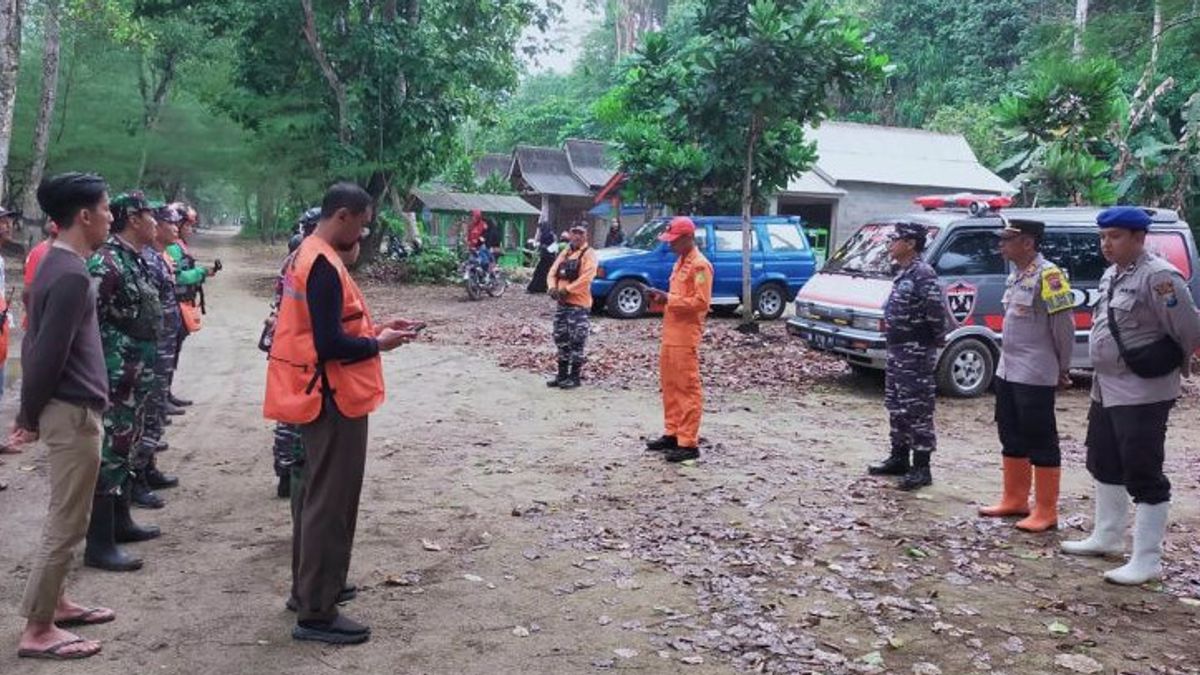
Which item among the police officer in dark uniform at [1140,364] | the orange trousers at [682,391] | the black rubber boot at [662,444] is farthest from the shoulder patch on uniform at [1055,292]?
the black rubber boot at [662,444]

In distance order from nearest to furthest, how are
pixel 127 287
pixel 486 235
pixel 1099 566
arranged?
pixel 127 287 < pixel 1099 566 < pixel 486 235

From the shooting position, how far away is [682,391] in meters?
7.09

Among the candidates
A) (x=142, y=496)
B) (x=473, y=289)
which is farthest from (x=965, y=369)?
(x=473, y=289)

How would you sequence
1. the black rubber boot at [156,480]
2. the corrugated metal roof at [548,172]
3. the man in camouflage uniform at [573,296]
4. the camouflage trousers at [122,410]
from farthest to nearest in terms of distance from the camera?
the corrugated metal roof at [548,172]
the man in camouflage uniform at [573,296]
the black rubber boot at [156,480]
the camouflage trousers at [122,410]

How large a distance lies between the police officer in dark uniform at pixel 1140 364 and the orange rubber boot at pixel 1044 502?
64 centimetres

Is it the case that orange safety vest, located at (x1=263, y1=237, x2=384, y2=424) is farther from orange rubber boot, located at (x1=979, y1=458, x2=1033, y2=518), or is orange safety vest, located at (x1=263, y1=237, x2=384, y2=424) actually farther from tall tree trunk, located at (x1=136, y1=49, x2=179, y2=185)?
tall tree trunk, located at (x1=136, y1=49, x2=179, y2=185)

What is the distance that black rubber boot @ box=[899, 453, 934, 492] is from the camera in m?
6.47

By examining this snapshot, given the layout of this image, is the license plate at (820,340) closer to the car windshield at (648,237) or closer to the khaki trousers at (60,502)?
the car windshield at (648,237)

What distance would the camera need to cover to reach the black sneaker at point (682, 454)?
7113mm

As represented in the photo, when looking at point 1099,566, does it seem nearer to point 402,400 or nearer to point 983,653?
point 983,653

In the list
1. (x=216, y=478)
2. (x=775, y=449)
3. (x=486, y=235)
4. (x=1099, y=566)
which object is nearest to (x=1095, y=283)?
(x=775, y=449)

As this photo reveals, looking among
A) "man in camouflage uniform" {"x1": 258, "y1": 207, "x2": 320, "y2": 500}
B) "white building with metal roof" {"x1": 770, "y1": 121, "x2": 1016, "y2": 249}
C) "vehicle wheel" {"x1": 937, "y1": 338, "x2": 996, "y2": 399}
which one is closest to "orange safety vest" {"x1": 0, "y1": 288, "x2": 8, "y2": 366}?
"man in camouflage uniform" {"x1": 258, "y1": 207, "x2": 320, "y2": 500}

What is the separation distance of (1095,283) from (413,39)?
14937 millimetres

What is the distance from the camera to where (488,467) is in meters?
6.86
